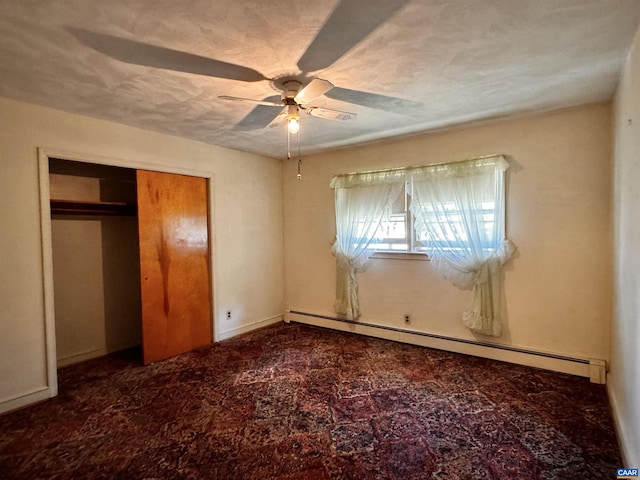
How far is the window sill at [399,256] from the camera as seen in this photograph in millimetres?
3832

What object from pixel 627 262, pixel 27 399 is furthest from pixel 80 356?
pixel 627 262

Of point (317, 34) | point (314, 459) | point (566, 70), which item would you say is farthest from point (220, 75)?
point (314, 459)

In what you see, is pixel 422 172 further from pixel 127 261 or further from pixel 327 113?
pixel 127 261

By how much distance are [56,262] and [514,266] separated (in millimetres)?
4866

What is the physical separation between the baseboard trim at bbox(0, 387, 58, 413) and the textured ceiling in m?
2.45

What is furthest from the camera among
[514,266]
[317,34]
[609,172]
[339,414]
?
[514,266]

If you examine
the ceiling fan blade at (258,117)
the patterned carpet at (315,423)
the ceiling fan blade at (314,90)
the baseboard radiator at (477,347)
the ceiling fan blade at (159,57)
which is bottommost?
the patterned carpet at (315,423)

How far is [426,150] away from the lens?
12.4 feet

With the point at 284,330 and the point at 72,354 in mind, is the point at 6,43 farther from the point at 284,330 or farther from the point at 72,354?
the point at 284,330

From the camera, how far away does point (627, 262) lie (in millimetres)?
1981

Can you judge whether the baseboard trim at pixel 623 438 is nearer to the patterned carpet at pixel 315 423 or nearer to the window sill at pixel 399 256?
the patterned carpet at pixel 315 423

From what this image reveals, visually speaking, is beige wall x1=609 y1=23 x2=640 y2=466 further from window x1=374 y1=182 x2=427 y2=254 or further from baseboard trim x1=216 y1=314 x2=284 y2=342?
baseboard trim x1=216 y1=314 x2=284 y2=342

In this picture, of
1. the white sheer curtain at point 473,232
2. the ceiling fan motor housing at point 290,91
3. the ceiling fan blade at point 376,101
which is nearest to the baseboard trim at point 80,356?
the ceiling fan motor housing at point 290,91

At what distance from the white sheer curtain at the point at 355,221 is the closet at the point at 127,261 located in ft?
5.72
